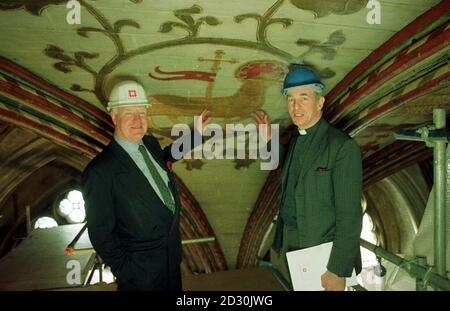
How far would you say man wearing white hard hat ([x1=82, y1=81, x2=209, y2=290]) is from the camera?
1904 millimetres

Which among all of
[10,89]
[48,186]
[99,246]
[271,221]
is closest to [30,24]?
[10,89]

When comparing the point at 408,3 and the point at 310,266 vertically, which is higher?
the point at 408,3

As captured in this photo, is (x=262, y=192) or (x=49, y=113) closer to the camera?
(x=49, y=113)

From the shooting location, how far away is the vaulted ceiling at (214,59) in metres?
2.32

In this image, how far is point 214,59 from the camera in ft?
9.28

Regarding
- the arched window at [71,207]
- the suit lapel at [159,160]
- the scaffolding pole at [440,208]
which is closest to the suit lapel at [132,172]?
the suit lapel at [159,160]

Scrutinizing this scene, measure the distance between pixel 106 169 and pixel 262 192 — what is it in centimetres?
347

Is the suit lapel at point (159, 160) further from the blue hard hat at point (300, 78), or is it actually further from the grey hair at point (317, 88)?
the grey hair at point (317, 88)

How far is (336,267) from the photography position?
66.7 inches

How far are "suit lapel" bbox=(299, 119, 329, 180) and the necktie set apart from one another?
2.60 feet

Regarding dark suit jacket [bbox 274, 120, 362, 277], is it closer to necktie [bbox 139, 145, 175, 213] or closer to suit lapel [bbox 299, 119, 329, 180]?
suit lapel [bbox 299, 119, 329, 180]

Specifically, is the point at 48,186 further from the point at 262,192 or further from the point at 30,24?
the point at 30,24

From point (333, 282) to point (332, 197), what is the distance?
0.42m

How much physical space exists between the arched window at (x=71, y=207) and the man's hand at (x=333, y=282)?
7.90 m
